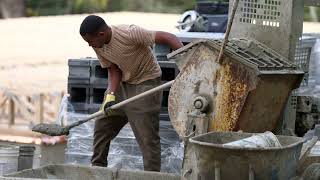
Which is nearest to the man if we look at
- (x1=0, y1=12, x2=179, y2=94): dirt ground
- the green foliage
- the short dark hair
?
the short dark hair

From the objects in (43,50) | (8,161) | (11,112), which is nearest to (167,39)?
(8,161)

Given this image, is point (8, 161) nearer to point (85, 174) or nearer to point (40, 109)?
point (85, 174)

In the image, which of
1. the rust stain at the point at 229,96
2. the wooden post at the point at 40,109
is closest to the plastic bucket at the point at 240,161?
the rust stain at the point at 229,96

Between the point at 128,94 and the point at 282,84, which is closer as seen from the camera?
the point at 282,84

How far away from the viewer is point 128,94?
796 centimetres

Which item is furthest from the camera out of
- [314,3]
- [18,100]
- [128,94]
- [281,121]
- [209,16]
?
[18,100]

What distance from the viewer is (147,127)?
7.74 meters

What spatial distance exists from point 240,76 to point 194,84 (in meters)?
0.38

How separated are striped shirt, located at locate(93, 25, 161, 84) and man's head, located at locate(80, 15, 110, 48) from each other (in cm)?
9

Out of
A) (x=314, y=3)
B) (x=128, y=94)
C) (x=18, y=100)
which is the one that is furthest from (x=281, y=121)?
(x=18, y=100)

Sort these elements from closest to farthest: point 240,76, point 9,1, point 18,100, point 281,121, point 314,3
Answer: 1. point 240,76
2. point 281,121
3. point 314,3
4. point 18,100
5. point 9,1

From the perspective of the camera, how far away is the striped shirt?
764 centimetres

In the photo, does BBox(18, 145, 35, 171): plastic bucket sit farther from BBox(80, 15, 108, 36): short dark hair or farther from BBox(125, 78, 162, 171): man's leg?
BBox(80, 15, 108, 36): short dark hair

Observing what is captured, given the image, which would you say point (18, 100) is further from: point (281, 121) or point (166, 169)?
point (281, 121)
